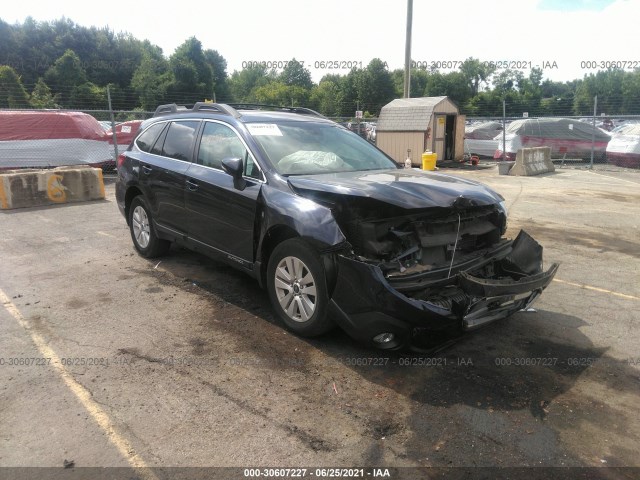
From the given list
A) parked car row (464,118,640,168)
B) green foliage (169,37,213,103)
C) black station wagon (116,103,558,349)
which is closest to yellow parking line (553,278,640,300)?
black station wagon (116,103,558,349)

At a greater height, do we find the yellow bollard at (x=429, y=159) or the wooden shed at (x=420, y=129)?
the wooden shed at (x=420, y=129)

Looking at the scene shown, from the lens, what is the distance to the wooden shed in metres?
18.2

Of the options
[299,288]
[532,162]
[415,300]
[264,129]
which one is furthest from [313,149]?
[532,162]

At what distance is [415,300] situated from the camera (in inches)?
130

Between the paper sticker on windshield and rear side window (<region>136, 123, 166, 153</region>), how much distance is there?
1.70 m

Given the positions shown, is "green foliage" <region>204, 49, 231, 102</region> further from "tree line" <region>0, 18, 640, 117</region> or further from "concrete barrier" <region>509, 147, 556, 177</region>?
"concrete barrier" <region>509, 147, 556, 177</region>

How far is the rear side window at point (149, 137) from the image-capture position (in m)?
5.89

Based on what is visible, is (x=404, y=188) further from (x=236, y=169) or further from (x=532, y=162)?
(x=532, y=162)

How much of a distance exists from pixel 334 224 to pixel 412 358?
3.92 ft

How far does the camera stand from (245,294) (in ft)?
16.3

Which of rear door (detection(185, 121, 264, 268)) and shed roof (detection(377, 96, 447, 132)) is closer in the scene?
rear door (detection(185, 121, 264, 268))

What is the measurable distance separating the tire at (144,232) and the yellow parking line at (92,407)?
70.8 inches

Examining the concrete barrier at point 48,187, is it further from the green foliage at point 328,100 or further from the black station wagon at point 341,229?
the green foliage at point 328,100

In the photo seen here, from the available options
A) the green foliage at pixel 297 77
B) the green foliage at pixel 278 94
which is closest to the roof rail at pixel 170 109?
the green foliage at pixel 278 94
